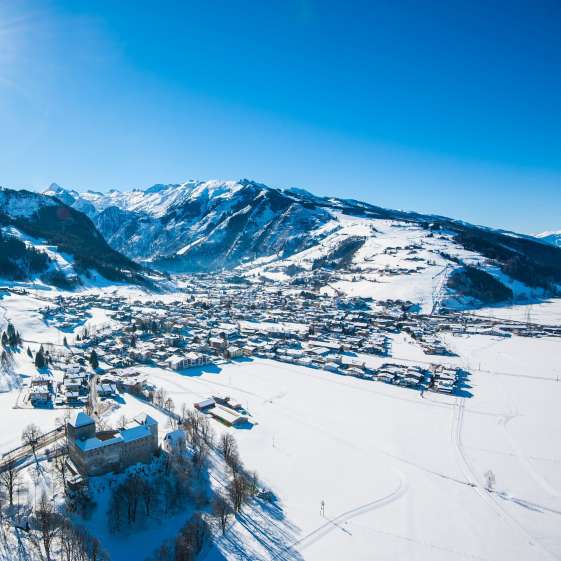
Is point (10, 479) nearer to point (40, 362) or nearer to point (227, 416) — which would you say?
point (227, 416)

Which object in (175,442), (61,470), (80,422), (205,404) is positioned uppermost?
(80,422)

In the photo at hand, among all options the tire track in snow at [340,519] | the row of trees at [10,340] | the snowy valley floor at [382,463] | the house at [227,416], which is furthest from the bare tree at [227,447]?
the row of trees at [10,340]

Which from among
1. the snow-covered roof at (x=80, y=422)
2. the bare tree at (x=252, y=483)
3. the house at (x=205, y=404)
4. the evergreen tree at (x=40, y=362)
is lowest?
the evergreen tree at (x=40, y=362)

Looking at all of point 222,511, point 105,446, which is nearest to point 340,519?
point 222,511

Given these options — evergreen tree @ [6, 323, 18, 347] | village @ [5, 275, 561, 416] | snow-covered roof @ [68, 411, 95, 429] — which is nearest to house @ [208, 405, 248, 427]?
village @ [5, 275, 561, 416]

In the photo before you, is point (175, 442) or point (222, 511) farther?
point (175, 442)

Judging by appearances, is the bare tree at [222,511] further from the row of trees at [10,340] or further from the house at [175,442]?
the row of trees at [10,340]

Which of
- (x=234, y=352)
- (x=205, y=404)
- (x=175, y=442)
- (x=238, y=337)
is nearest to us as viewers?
(x=175, y=442)
